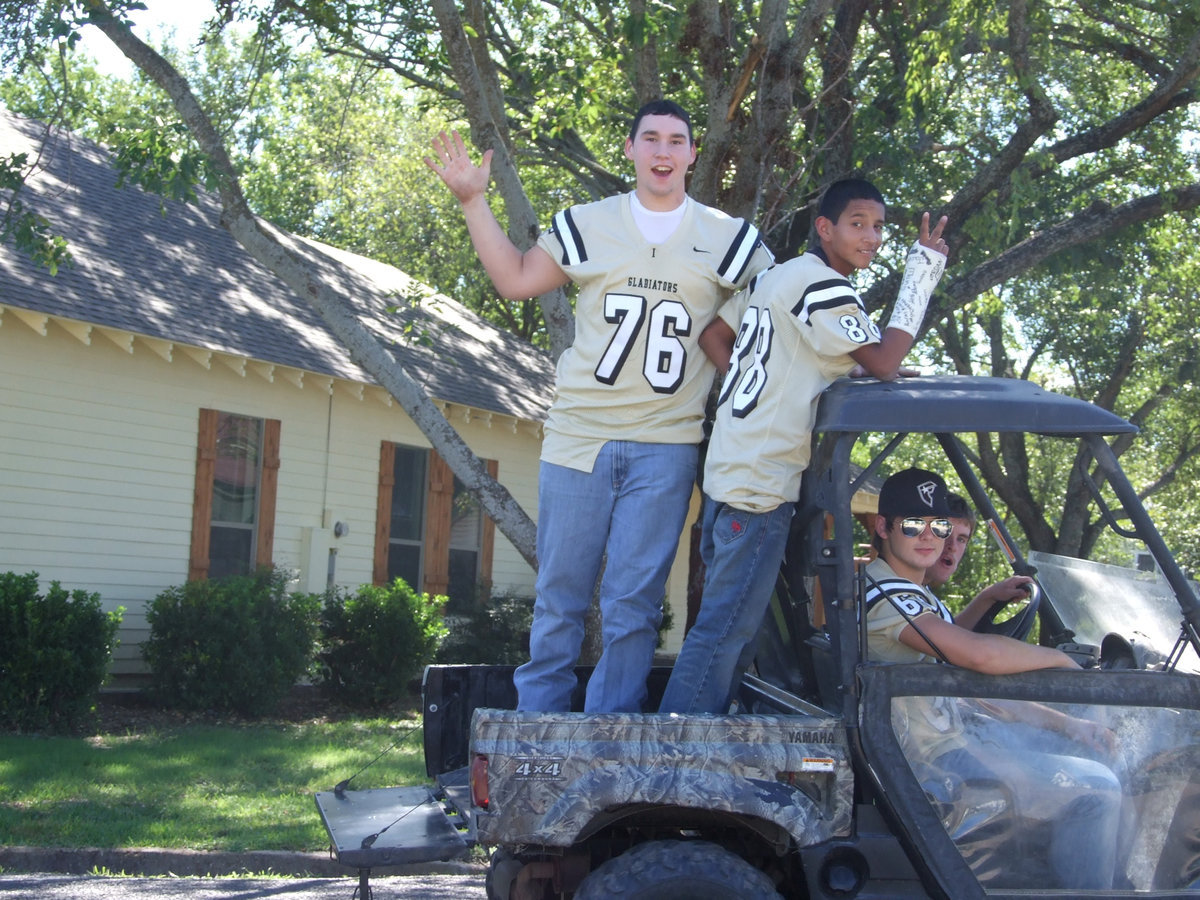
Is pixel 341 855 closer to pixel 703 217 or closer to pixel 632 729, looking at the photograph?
pixel 632 729

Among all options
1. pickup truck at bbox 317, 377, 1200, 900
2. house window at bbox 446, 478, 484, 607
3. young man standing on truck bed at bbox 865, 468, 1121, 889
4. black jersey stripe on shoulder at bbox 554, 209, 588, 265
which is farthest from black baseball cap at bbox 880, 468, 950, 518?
house window at bbox 446, 478, 484, 607

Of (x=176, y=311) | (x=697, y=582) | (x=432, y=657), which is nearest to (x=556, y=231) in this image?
(x=697, y=582)

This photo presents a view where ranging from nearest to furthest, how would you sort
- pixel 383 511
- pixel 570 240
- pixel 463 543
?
pixel 570 240, pixel 383 511, pixel 463 543

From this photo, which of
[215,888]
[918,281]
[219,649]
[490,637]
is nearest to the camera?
[918,281]

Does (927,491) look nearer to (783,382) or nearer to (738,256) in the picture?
→ (783,382)

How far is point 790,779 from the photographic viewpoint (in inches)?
140

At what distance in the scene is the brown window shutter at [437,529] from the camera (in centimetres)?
1505

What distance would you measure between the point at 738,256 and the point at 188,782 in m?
5.76

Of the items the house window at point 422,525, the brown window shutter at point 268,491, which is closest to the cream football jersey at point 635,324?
the brown window shutter at point 268,491

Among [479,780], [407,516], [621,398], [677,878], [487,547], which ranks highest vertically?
[621,398]

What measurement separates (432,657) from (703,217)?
9.74 meters

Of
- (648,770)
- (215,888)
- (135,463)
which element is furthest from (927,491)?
(135,463)

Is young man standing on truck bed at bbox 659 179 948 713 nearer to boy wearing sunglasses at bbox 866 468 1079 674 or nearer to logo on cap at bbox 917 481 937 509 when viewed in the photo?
boy wearing sunglasses at bbox 866 468 1079 674

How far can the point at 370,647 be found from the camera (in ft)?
41.1
